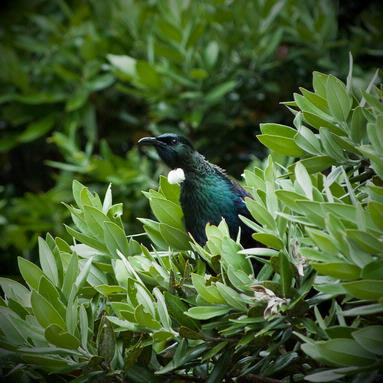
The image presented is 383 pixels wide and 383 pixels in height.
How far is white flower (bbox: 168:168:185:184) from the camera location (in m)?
1.99

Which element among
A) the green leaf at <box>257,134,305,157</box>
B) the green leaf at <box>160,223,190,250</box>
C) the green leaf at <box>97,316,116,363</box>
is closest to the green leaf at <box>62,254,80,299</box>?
the green leaf at <box>97,316,116,363</box>

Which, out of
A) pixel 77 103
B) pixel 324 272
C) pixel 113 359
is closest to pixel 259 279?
pixel 324 272

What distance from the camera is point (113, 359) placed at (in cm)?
141

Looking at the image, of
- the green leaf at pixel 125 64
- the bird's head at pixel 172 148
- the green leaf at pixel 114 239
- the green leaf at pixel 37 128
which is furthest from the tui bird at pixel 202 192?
the green leaf at pixel 37 128

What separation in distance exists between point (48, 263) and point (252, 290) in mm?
429

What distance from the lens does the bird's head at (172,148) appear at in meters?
2.07

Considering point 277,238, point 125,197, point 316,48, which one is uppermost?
point 277,238

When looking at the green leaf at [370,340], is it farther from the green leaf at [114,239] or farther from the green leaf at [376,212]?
the green leaf at [114,239]

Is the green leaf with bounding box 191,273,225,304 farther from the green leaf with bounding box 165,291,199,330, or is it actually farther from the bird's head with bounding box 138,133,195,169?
the bird's head with bounding box 138,133,195,169

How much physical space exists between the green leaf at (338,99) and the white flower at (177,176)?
63 centimetres

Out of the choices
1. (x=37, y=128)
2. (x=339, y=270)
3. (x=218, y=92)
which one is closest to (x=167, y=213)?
(x=339, y=270)

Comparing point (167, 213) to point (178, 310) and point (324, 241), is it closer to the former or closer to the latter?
point (178, 310)

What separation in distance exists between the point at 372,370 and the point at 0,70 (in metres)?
2.77

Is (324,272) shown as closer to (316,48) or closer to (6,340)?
(6,340)
